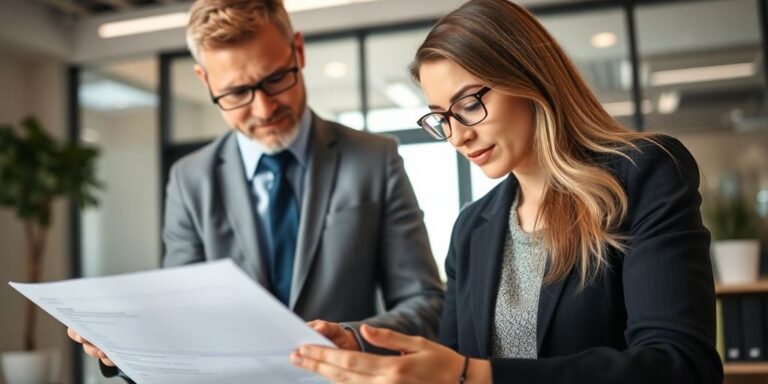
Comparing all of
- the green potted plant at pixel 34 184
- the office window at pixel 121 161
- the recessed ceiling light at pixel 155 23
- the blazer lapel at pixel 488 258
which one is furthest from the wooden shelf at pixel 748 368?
the office window at pixel 121 161

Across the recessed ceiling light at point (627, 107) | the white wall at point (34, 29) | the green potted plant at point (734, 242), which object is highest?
the white wall at point (34, 29)

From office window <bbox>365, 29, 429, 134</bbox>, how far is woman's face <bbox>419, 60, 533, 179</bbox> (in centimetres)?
467

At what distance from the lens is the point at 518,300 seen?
1.31 meters

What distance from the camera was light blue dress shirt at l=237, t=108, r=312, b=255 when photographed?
177cm

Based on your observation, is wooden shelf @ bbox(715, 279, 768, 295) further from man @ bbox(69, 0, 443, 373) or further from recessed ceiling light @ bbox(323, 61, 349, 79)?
recessed ceiling light @ bbox(323, 61, 349, 79)

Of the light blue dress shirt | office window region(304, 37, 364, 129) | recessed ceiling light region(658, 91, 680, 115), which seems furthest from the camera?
office window region(304, 37, 364, 129)

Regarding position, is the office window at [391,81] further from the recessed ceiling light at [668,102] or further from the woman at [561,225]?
the woman at [561,225]

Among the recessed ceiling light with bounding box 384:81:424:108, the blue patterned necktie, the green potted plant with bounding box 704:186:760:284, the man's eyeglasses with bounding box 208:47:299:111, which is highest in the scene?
the recessed ceiling light with bounding box 384:81:424:108

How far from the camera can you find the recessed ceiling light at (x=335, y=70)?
6.29 m

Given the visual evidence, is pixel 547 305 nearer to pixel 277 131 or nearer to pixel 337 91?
pixel 277 131

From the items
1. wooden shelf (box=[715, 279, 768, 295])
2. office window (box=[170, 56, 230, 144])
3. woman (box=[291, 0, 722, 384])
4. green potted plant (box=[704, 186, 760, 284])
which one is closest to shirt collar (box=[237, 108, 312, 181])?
woman (box=[291, 0, 722, 384])

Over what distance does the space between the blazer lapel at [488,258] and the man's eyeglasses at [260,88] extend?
1.71ft

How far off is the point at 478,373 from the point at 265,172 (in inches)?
39.2

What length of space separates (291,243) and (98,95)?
6.06 meters
